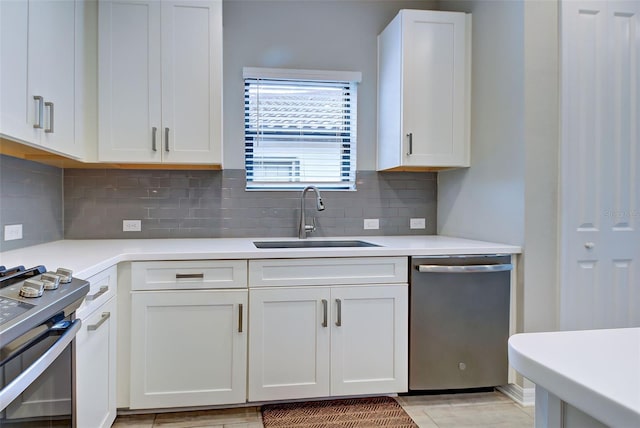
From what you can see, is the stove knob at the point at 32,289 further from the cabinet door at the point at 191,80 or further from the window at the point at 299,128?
the window at the point at 299,128

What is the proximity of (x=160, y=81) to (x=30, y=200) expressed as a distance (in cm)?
95

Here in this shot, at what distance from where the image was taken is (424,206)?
321 centimetres

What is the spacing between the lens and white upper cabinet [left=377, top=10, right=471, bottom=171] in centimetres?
272

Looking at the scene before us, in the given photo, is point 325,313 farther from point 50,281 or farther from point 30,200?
point 30,200

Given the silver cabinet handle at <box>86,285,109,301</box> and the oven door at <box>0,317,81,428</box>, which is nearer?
the oven door at <box>0,317,81,428</box>

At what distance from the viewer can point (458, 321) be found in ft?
7.80

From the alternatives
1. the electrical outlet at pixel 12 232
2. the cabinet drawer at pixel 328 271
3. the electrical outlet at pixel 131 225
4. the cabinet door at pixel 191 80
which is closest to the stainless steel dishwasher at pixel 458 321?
the cabinet drawer at pixel 328 271

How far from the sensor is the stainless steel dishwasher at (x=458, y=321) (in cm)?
235

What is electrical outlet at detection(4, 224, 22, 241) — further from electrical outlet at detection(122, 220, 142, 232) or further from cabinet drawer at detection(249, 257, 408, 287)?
cabinet drawer at detection(249, 257, 408, 287)

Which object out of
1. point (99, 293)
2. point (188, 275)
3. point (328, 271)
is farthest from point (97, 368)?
point (328, 271)

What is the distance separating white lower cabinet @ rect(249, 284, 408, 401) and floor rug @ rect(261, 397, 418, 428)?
0.09 m

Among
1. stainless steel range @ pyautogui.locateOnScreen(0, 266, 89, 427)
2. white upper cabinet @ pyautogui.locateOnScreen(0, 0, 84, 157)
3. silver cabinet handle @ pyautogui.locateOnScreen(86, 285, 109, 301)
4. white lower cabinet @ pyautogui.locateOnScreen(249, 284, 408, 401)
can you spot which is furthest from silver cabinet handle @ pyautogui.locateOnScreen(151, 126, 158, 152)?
stainless steel range @ pyautogui.locateOnScreen(0, 266, 89, 427)

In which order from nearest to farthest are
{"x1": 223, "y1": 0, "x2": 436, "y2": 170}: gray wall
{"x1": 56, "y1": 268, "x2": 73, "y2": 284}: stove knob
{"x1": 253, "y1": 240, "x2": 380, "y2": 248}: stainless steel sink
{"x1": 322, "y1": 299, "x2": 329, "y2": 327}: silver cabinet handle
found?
{"x1": 56, "y1": 268, "x2": 73, "y2": 284}: stove knob → {"x1": 322, "y1": 299, "x2": 329, "y2": 327}: silver cabinet handle → {"x1": 253, "y1": 240, "x2": 380, "y2": 248}: stainless steel sink → {"x1": 223, "y1": 0, "x2": 436, "y2": 170}: gray wall

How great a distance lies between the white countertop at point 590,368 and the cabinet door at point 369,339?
61.7 inches
